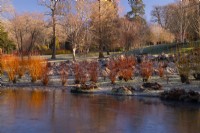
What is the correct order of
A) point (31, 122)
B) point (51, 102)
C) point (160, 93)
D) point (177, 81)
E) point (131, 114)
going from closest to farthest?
point (31, 122), point (131, 114), point (51, 102), point (160, 93), point (177, 81)

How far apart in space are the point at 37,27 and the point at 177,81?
38.8m

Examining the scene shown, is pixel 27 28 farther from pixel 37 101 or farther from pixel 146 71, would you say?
pixel 37 101

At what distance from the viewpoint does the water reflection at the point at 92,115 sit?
1195 cm

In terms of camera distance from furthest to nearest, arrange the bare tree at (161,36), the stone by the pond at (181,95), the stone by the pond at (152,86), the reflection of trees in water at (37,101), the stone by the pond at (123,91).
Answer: the bare tree at (161,36)
the stone by the pond at (152,86)
the stone by the pond at (123,91)
the stone by the pond at (181,95)
the reflection of trees in water at (37,101)

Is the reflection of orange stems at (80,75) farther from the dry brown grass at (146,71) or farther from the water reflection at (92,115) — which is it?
the water reflection at (92,115)

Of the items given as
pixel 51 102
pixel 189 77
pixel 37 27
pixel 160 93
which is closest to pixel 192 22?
pixel 37 27

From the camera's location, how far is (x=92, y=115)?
14461mm

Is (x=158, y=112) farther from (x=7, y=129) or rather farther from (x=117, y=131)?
(x=7, y=129)

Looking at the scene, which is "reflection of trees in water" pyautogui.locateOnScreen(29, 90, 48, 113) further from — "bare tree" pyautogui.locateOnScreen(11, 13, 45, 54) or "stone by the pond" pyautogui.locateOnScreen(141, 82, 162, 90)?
"bare tree" pyautogui.locateOnScreen(11, 13, 45, 54)

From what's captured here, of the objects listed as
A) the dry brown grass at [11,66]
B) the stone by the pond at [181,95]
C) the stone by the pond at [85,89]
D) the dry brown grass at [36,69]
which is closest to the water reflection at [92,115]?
the stone by the pond at [181,95]

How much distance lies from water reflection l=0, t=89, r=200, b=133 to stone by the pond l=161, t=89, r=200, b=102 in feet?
2.97

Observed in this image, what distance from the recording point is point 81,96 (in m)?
20.4

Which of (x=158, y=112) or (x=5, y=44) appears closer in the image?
(x=158, y=112)

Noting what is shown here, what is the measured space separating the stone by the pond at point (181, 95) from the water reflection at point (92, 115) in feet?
2.97
